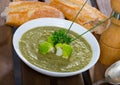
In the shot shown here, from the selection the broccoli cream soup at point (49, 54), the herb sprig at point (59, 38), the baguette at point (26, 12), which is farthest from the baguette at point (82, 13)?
the herb sprig at point (59, 38)

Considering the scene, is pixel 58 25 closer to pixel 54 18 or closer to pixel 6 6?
pixel 54 18

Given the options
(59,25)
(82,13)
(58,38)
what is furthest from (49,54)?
(82,13)

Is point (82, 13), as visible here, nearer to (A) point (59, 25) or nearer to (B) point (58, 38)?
(A) point (59, 25)

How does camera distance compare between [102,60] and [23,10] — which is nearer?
[102,60]

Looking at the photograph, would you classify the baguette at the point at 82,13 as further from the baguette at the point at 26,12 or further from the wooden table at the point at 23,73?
the wooden table at the point at 23,73

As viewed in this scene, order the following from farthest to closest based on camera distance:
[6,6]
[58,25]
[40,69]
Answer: [6,6] < [58,25] < [40,69]

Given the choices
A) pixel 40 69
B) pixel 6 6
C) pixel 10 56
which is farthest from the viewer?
pixel 6 6

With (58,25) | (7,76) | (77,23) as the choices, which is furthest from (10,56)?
(77,23)
